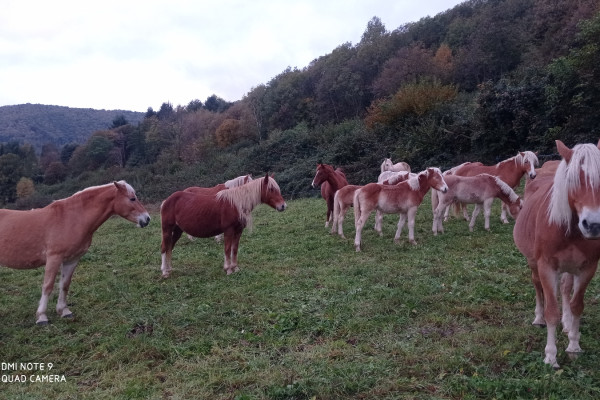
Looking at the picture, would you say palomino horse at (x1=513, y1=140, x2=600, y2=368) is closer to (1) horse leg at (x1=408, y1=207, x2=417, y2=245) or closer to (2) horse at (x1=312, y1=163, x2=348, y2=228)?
(1) horse leg at (x1=408, y1=207, x2=417, y2=245)

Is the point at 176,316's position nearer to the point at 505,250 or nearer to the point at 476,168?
the point at 505,250

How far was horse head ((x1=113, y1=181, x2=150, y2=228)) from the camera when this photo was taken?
22.8 feet

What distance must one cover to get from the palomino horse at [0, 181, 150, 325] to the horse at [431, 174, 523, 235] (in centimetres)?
779

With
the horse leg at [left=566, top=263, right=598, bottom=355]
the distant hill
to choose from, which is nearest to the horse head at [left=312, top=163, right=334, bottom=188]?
the horse leg at [left=566, top=263, right=598, bottom=355]

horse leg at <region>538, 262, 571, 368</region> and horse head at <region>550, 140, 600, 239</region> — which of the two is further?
horse leg at <region>538, 262, 571, 368</region>

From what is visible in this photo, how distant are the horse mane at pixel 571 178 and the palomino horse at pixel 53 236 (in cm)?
603

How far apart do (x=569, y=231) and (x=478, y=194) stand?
24.0ft

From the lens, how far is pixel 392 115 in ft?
93.9

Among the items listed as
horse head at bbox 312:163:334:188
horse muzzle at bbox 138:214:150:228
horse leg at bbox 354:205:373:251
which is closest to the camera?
horse muzzle at bbox 138:214:150:228

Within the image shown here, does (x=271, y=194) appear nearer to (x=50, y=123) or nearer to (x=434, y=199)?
(x=434, y=199)

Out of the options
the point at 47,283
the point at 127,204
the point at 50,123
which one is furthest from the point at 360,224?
the point at 50,123

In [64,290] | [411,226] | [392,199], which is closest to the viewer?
[64,290]

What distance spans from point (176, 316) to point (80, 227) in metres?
2.00

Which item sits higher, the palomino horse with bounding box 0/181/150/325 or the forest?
the forest
